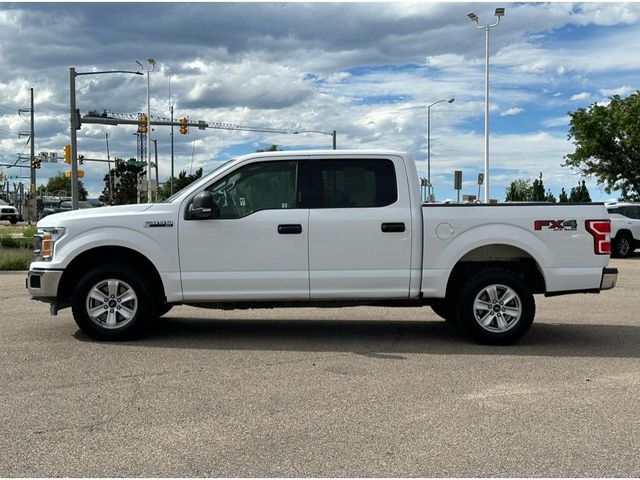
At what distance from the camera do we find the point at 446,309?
8.40 meters

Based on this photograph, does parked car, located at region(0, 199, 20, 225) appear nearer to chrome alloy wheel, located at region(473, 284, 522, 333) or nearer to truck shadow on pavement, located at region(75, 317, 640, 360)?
truck shadow on pavement, located at region(75, 317, 640, 360)

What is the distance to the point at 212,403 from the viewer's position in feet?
16.9

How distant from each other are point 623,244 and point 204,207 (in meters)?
17.3

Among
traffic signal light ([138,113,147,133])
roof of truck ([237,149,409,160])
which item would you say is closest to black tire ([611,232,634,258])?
roof of truck ([237,149,409,160])

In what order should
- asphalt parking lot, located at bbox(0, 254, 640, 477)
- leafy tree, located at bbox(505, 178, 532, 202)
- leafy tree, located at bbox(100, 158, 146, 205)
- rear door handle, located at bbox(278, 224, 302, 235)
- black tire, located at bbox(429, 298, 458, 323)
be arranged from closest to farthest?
asphalt parking lot, located at bbox(0, 254, 640, 477), rear door handle, located at bbox(278, 224, 302, 235), black tire, located at bbox(429, 298, 458, 323), leafy tree, located at bbox(100, 158, 146, 205), leafy tree, located at bbox(505, 178, 532, 202)

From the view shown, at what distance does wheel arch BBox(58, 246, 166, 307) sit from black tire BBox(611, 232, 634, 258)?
56.5ft

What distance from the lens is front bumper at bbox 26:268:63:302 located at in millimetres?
7129

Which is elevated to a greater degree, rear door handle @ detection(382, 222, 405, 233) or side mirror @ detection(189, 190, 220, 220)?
side mirror @ detection(189, 190, 220, 220)

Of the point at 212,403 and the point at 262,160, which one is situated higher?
the point at 262,160

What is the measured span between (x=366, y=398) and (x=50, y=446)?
2.31m

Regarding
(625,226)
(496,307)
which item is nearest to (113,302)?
(496,307)

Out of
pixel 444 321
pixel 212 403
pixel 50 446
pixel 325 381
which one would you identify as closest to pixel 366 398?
pixel 325 381

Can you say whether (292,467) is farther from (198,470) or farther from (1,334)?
(1,334)

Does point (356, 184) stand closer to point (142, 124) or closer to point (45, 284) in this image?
point (45, 284)
